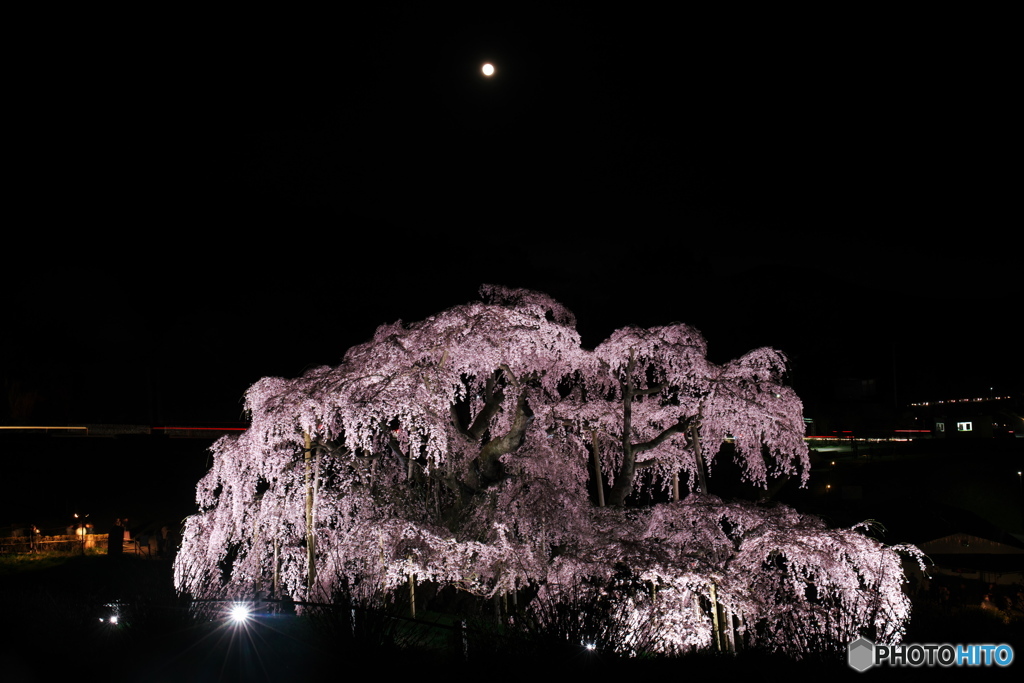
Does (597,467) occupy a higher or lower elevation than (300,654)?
higher

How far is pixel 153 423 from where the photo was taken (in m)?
32.7

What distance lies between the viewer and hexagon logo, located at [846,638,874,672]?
5524 mm

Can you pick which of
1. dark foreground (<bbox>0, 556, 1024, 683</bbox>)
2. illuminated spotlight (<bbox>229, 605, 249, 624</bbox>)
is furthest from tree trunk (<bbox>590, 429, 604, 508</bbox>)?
illuminated spotlight (<bbox>229, 605, 249, 624</bbox>)

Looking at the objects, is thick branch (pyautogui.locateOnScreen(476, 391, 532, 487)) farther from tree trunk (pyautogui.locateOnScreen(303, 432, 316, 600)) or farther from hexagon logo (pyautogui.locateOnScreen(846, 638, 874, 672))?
hexagon logo (pyautogui.locateOnScreen(846, 638, 874, 672))

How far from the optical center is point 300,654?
558 cm

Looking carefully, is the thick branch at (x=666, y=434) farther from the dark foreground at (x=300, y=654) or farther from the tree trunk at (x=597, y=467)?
the dark foreground at (x=300, y=654)

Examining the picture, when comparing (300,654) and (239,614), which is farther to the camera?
(239,614)

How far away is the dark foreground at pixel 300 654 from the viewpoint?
5.14 metres

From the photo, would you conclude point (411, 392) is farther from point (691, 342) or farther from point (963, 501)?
point (963, 501)

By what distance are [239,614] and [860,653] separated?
18.0ft

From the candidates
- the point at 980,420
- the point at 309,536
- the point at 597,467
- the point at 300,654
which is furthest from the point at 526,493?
the point at 980,420

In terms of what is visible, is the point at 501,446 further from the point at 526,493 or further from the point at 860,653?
the point at 860,653

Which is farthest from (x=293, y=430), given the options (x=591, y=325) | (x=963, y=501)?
(x=963, y=501)

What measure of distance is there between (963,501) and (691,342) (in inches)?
751
